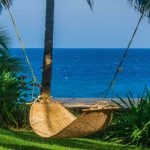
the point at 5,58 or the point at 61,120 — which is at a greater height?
the point at 5,58

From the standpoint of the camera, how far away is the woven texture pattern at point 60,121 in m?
7.48

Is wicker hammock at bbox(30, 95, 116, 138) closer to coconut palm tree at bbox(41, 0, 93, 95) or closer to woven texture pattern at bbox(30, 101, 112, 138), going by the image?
woven texture pattern at bbox(30, 101, 112, 138)

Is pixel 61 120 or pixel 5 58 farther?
pixel 5 58

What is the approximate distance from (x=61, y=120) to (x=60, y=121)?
0.02 meters

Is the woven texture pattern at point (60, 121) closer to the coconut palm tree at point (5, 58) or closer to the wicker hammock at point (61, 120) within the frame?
the wicker hammock at point (61, 120)

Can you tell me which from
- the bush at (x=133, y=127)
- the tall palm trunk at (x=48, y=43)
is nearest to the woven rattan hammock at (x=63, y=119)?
the bush at (x=133, y=127)

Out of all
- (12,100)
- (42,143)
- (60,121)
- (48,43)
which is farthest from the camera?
(48,43)

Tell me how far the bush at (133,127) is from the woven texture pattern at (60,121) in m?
1.96

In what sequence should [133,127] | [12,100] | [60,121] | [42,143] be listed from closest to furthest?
[60,121] → [42,143] → [133,127] → [12,100]

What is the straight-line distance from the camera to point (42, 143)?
9539mm

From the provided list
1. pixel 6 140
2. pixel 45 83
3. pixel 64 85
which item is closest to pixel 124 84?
pixel 64 85

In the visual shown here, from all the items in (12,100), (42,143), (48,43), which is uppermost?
(48,43)

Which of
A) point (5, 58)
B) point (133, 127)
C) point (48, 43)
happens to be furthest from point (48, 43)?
point (133, 127)

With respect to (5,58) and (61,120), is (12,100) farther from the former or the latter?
(61,120)
